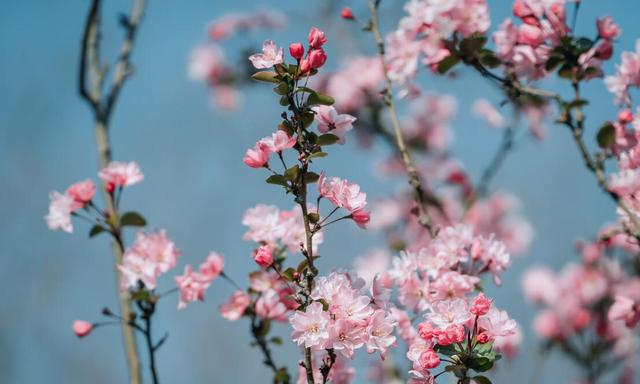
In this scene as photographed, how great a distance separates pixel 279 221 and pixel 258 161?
1.46ft

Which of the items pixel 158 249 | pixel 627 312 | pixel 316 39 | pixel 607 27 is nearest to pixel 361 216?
pixel 316 39

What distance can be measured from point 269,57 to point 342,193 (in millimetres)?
336

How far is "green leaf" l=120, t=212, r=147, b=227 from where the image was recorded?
2197mm

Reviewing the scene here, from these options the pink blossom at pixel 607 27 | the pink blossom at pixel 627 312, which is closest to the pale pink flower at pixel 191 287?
the pink blossom at pixel 627 312

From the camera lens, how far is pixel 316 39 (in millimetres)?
1566

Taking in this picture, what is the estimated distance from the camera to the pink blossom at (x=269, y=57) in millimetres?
1527

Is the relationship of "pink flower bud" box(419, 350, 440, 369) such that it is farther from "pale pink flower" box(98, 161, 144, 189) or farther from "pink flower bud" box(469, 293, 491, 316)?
"pale pink flower" box(98, 161, 144, 189)

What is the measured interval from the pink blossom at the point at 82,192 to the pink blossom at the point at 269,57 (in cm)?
87

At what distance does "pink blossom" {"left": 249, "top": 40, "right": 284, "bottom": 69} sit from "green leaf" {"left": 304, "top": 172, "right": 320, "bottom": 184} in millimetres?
250

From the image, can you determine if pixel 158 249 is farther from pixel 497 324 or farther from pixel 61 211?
pixel 497 324

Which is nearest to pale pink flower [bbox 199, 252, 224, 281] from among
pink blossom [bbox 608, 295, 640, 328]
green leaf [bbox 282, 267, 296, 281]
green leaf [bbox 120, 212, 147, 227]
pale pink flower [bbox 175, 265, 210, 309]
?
pale pink flower [bbox 175, 265, 210, 309]

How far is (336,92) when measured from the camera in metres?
4.74

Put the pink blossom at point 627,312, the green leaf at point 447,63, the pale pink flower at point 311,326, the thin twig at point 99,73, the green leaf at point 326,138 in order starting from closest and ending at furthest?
the pale pink flower at point 311,326, the green leaf at point 326,138, the pink blossom at point 627,312, the green leaf at point 447,63, the thin twig at point 99,73

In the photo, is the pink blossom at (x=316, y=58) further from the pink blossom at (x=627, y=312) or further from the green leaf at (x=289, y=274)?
the pink blossom at (x=627, y=312)
